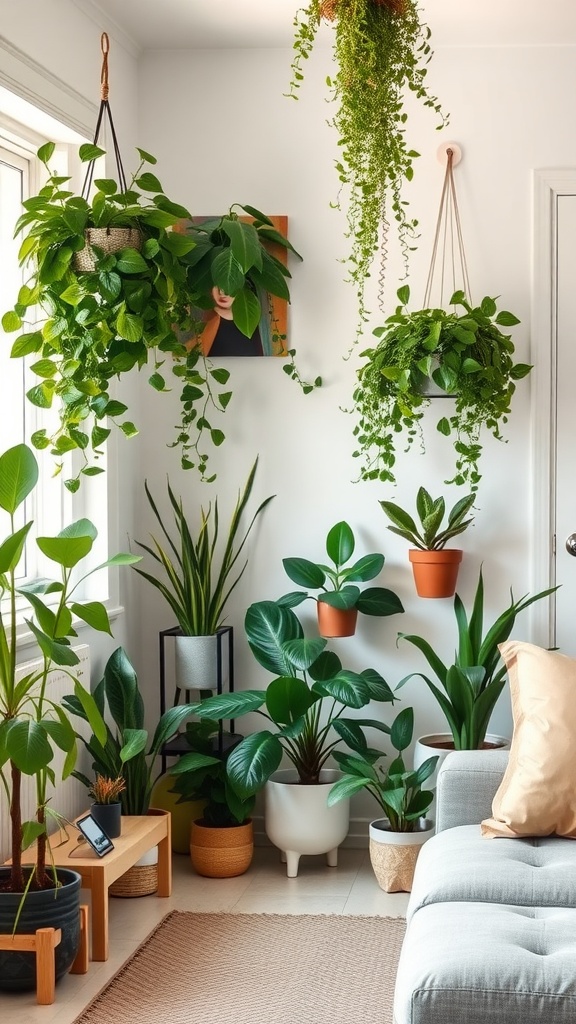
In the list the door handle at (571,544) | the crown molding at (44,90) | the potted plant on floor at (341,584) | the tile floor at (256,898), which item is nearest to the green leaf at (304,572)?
the potted plant on floor at (341,584)

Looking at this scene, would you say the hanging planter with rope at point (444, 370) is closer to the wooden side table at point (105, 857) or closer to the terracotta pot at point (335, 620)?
the terracotta pot at point (335, 620)

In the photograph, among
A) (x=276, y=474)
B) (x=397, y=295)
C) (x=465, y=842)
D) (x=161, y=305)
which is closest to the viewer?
(x=465, y=842)

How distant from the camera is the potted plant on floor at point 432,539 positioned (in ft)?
12.3

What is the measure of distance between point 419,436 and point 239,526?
28.4 inches

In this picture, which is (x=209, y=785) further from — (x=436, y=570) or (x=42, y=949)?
(x=42, y=949)

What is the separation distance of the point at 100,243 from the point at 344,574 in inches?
57.2

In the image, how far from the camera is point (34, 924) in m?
2.66

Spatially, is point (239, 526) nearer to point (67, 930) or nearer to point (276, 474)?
point (276, 474)

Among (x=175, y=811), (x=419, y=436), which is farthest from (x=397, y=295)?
(x=175, y=811)

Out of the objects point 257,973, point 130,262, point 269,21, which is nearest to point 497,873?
point 257,973

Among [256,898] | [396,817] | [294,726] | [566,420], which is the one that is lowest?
[256,898]

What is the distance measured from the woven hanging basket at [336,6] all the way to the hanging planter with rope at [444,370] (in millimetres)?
979

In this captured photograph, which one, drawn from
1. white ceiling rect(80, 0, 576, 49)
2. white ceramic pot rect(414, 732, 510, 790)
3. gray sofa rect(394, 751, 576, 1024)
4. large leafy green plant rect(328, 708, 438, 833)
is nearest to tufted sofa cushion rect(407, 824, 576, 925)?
gray sofa rect(394, 751, 576, 1024)

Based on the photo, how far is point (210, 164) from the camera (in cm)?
403
